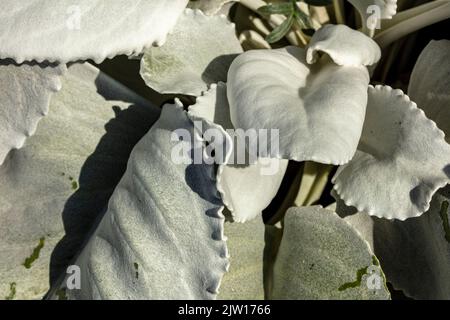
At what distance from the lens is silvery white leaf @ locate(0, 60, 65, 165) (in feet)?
2.21

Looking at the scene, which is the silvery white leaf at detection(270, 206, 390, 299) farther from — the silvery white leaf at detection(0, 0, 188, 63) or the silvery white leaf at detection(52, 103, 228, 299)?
the silvery white leaf at detection(0, 0, 188, 63)

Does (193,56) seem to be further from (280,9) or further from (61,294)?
(61,294)

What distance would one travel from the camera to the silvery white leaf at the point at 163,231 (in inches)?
24.6

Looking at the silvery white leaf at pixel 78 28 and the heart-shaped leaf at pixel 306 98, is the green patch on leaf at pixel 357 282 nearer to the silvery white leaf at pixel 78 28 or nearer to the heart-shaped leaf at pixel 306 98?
the heart-shaped leaf at pixel 306 98

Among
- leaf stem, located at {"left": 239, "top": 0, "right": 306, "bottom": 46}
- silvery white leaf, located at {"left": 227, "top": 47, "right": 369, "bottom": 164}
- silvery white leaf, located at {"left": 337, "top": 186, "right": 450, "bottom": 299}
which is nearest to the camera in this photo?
silvery white leaf, located at {"left": 227, "top": 47, "right": 369, "bottom": 164}

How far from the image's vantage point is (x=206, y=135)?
601 millimetres

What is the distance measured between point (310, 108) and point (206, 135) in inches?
3.9

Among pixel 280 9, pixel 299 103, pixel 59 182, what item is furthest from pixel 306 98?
pixel 59 182

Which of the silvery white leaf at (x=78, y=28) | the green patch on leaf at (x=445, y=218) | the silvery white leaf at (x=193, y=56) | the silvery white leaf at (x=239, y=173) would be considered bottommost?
the green patch on leaf at (x=445, y=218)

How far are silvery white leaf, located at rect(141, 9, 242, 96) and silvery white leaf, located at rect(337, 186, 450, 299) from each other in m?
0.19

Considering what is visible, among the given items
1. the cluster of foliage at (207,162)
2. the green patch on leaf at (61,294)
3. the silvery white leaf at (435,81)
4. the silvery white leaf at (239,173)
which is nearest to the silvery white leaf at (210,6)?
the cluster of foliage at (207,162)

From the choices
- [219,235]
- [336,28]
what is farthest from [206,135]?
[336,28]

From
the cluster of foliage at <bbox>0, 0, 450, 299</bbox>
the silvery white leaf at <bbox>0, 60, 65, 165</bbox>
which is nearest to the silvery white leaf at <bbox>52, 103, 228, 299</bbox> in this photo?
the cluster of foliage at <bbox>0, 0, 450, 299</bbox>

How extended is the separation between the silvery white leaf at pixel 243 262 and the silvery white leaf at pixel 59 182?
0.49 ft
